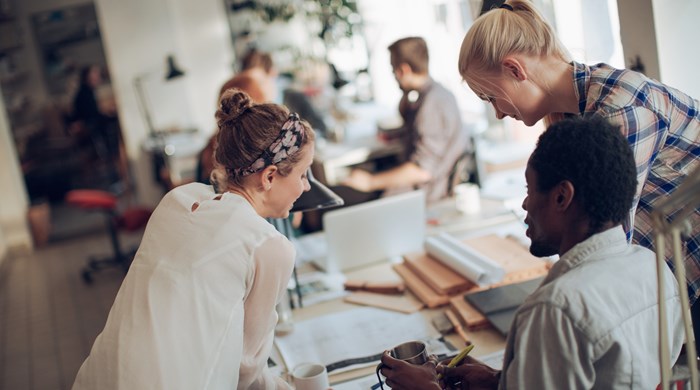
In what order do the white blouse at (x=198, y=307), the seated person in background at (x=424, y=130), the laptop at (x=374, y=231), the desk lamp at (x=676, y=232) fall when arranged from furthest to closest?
the seated person in background at (x=424, y=130), the laptop at (x=374, y=231), the white blouse at (x=198, y=307), the desk lamp at (x=676, y=232)

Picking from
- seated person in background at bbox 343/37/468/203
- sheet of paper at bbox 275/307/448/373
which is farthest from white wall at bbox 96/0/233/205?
sheet of paper at bbox 275/307/448/373

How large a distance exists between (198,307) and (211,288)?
5 cm

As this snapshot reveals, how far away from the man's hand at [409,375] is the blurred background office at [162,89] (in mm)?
1253

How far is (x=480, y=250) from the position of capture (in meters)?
2.44

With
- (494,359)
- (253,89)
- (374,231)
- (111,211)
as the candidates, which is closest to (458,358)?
(494,359)

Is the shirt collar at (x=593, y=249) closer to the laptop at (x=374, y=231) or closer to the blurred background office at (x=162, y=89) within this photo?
the blurred background office at (x=162, y=89)

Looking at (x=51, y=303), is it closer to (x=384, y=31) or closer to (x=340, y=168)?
(x=340, y=168)

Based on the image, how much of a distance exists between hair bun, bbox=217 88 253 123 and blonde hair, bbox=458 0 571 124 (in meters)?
0.57

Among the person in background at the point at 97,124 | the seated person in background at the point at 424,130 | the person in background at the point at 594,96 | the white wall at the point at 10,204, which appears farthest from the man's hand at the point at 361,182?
the person in background at the point at 97,124

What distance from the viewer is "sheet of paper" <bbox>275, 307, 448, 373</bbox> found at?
6.39 ft

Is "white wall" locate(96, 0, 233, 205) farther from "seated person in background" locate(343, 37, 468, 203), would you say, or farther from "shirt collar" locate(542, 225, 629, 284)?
"shirt collar" locate(542, 225, 629, 284)

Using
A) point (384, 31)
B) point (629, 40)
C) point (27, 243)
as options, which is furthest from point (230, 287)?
point (27, 243)

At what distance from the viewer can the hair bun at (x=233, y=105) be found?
1.65 m

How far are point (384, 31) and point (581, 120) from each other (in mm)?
5332
